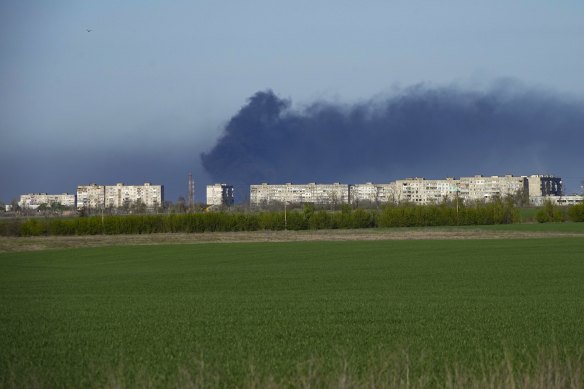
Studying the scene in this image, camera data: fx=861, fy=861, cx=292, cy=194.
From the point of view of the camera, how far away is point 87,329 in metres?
17.5

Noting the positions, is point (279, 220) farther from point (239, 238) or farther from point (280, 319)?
point (280, 319)

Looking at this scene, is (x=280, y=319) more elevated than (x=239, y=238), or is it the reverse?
(x=239, y=238)

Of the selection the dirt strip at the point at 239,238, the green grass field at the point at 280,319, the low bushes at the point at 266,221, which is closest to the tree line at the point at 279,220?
the low bushes at the point at 266,221

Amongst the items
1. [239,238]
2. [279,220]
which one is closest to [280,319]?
[239,238]

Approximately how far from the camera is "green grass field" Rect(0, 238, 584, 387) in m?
13.0

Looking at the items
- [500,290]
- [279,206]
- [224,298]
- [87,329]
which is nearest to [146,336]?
[87,329]

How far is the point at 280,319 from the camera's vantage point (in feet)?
62.0

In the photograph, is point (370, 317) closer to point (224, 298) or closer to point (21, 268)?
point (224, 298)

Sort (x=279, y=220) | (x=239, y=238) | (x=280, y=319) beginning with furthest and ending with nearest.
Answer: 1. (x=279, y=220)
2. (x=239, y=238)
3. (x=280, y=319)

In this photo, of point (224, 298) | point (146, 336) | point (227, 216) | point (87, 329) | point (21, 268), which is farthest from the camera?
point (227, 216)

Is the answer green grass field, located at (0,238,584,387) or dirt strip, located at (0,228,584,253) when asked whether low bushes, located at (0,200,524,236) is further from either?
green grass field, located at (0,238,584,387)

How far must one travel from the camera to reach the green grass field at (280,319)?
13008 millimetres

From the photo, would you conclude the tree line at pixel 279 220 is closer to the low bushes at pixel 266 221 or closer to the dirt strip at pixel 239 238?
the low bushes at pixel 266 221

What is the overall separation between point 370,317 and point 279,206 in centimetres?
16054
